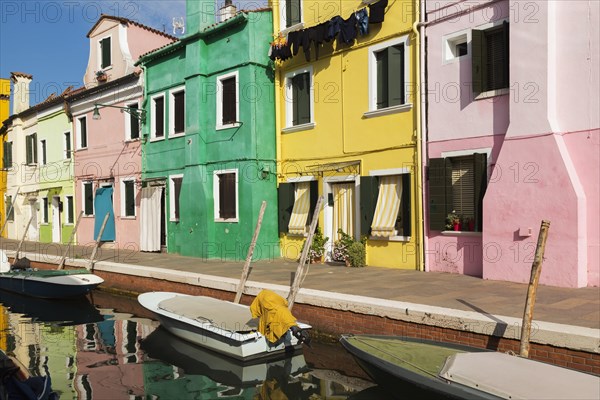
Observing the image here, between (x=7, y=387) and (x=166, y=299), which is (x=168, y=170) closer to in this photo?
(x=166, y=299)

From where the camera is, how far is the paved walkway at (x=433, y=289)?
7184 millimetres

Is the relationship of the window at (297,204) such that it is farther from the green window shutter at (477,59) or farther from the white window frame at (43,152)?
the white window frame at (43,152)

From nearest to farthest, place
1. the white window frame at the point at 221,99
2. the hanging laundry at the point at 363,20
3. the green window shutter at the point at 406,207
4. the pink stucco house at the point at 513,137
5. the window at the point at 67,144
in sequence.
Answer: the pink stucco house at the point at 513,137 → the green window shutter at the point at 406,207 → the hanging laundry at the point at 363,20 → the white window frame at the point at 221,99 → the window at the point at 67,144

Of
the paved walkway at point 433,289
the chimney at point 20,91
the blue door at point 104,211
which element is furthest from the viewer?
the chimney at point 20,91

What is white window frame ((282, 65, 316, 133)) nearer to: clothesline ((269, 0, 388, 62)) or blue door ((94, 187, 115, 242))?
clothesline ((269, 0, 388, 62))

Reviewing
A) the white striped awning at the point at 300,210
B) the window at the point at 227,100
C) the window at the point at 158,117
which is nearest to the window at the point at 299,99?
the window at the point at 227,100

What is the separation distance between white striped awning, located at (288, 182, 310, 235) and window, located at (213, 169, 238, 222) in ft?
6.28

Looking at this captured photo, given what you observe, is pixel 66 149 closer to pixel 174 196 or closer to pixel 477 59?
pixel 174 196

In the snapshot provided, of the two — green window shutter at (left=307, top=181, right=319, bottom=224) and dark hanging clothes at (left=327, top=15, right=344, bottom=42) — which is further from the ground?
dark hanging clothes at (left=327, top=15, right=344, bottom=42)

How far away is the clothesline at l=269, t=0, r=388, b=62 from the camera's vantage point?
40.2 ft

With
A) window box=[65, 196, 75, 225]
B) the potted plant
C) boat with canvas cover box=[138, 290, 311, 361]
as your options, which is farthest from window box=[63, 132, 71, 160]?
the potted plant

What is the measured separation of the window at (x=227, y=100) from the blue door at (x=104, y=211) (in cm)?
715

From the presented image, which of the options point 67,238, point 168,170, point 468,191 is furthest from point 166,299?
point 67,238

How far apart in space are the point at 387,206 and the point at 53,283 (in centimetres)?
873
